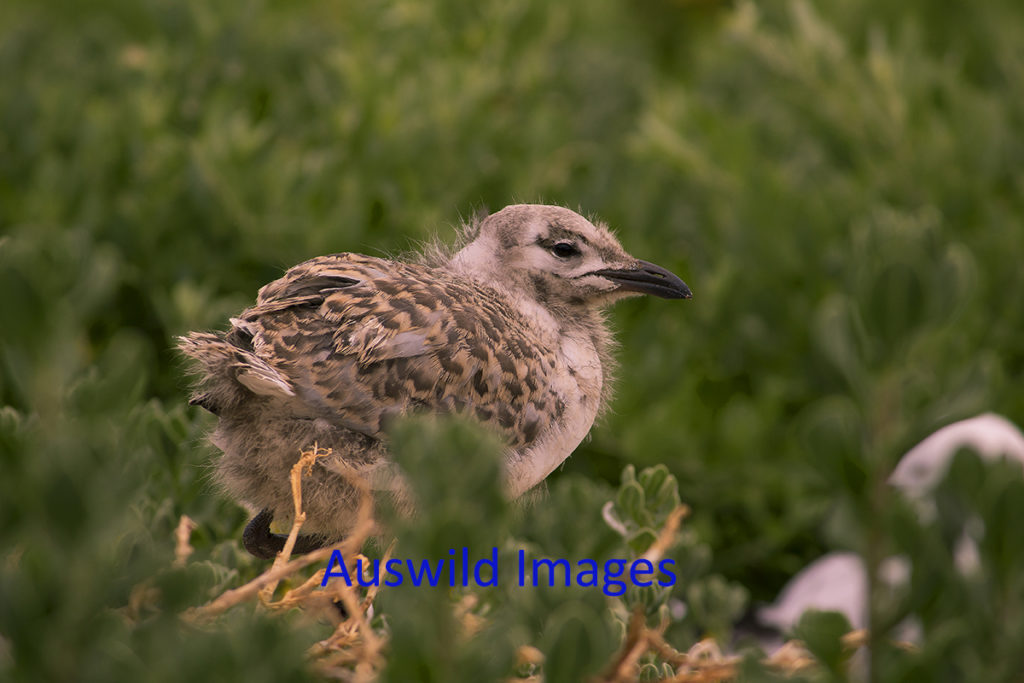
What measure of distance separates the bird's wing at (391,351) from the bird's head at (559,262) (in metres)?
0.30

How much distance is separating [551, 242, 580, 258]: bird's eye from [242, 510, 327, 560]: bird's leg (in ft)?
2.77

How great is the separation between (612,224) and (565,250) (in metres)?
2.05

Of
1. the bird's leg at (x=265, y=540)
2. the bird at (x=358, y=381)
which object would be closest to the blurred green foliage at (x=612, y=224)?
the bird's leg at (x=265, y=540)

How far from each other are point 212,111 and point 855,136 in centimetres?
286

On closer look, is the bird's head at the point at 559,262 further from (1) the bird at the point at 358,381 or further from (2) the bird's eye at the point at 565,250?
(1) the bird at the point at 358,381

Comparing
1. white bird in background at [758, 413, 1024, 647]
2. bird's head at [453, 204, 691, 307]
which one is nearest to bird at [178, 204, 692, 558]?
bird's head at [453, 204, 691, 307]

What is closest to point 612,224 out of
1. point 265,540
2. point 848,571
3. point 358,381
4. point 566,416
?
point 848,571

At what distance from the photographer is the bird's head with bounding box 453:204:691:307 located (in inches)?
111

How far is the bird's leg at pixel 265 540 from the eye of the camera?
2.62 metres

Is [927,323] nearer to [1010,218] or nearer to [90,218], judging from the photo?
[90,218]

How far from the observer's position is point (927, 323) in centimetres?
134

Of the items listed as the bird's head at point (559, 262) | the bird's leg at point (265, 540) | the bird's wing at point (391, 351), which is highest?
the bird's head at point (559, 262)

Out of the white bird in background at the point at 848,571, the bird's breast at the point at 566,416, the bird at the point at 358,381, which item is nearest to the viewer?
the bird at the point at 358,381

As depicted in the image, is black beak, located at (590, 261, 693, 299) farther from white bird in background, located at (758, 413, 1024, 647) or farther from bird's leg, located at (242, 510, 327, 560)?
A: white bird in background, located at (758, 413, 1024, 647)
